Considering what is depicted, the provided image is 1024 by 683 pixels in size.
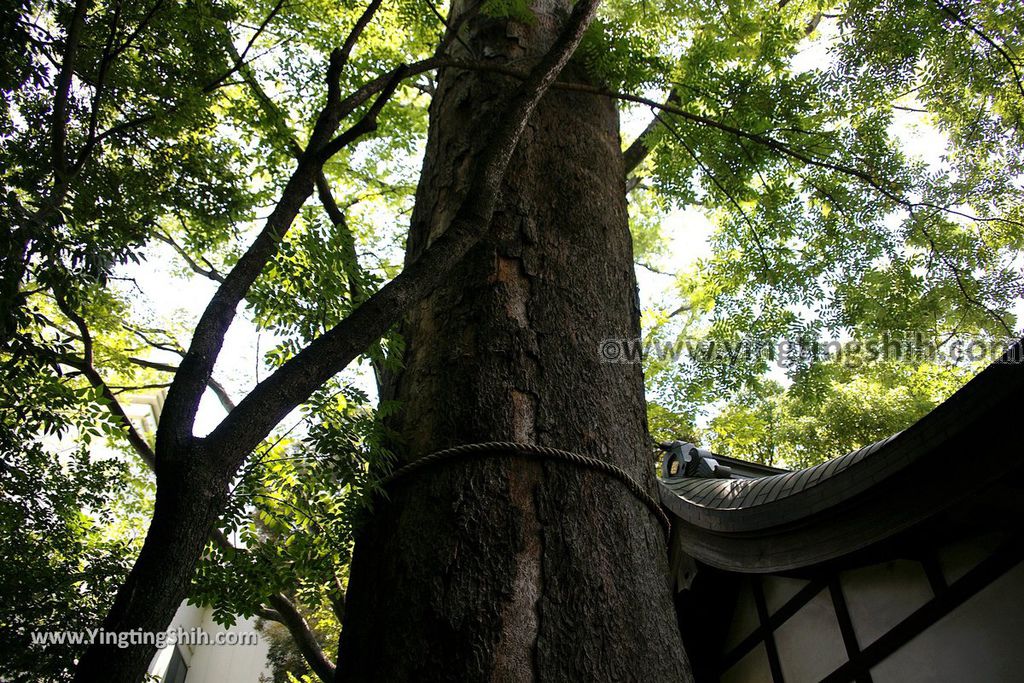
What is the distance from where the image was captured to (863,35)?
6023 mm

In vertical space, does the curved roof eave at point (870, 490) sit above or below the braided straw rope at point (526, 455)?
below

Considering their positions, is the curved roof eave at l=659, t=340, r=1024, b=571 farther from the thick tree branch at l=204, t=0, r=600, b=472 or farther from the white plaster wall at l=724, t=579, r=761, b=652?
the thick tree branch at l=204, t=0, r=600, b=472

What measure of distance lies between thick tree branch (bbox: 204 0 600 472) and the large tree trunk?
0.46 meters

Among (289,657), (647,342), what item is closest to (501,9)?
(647,342)

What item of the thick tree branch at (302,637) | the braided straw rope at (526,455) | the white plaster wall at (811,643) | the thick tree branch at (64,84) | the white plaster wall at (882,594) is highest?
the thick tree branch at (64,84)

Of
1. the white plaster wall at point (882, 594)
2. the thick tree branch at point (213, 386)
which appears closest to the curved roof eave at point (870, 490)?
the white plaster wall at point (882, 594)

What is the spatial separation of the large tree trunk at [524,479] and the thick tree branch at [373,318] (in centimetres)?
46

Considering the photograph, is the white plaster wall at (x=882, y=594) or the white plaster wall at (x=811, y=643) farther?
the white plaster wall at (x=811, y=643)

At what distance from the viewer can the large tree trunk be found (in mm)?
1769

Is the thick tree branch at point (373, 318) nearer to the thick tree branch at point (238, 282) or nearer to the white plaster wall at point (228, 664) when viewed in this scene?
the thick tree branch at point (238, 282)

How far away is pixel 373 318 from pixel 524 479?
2.42 feet

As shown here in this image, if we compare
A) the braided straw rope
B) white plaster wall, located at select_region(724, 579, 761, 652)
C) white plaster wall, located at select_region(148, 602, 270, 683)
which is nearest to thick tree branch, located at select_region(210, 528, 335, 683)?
white plaster wall, located at select_region(724, 579, 761, 652)

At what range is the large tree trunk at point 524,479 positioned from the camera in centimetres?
177

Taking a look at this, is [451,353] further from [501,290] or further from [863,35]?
[863,35]
